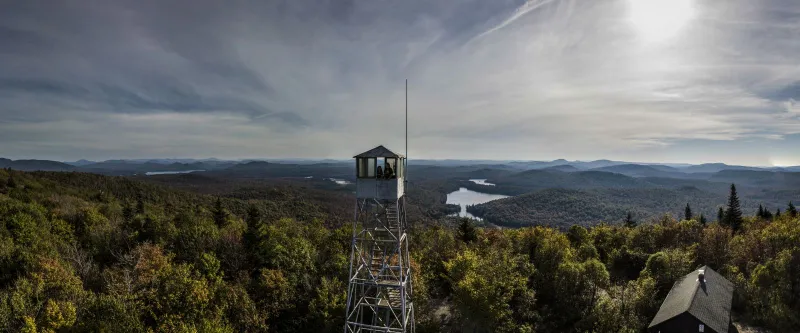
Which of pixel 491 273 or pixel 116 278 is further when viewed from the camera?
pixel 491 273

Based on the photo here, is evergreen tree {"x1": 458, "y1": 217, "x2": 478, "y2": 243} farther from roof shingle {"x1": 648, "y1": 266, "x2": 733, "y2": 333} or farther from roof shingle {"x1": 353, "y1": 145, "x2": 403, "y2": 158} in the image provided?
roof shingle {"x1": 353, "y1": 145, "x2": 403, "y2": 158}

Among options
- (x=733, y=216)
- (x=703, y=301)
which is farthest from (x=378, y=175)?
(x=733, y=216)

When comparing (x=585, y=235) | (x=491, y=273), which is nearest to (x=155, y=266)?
(x=491, y=273)

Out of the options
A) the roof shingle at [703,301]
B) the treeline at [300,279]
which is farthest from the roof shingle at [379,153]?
the roof shingle at [703,301]

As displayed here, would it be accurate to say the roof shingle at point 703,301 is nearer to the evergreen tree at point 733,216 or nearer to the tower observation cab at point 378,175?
the tower observation cab at point 378,175

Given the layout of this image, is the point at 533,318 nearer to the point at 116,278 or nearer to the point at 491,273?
the point at 491,273

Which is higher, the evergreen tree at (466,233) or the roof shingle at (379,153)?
the roof shingle at (379,153)

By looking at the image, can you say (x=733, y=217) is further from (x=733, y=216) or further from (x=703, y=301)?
(x=703, y=301)

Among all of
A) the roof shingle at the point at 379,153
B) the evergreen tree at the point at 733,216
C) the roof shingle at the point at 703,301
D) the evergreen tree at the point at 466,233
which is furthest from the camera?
the evergreen tree at the point at 733,216
